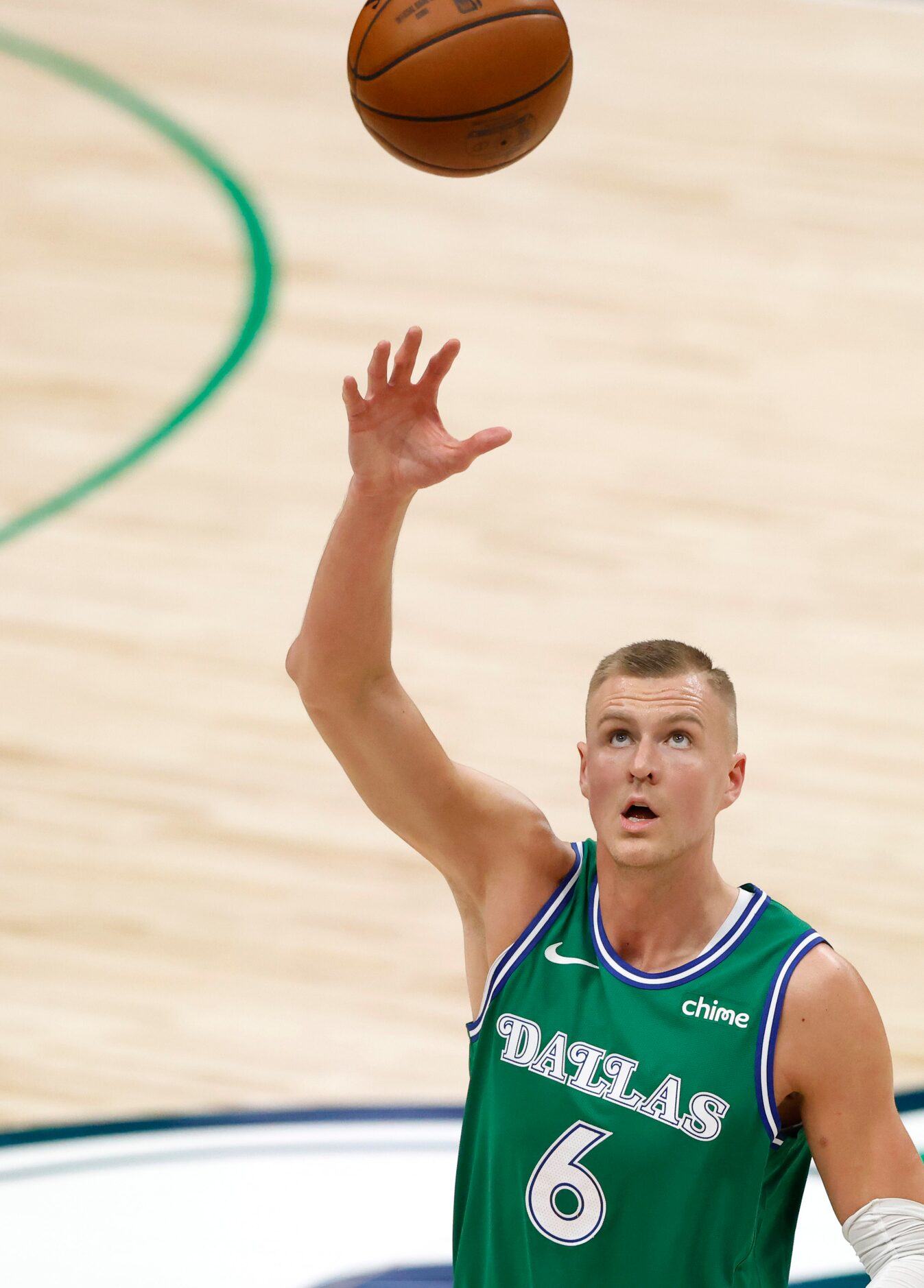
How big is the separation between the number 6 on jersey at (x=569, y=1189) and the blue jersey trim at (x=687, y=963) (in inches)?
9.0

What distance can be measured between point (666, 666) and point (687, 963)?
44cm

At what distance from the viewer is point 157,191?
878 centimetres

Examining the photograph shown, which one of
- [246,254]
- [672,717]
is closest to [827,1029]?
[672,717]

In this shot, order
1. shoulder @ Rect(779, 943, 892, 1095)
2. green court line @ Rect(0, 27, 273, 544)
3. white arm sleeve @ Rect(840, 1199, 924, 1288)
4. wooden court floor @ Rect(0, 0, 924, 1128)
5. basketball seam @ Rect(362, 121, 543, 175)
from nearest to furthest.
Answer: white arm sleeve @ Rect(840, 1199, 924, 1288), shoulder @ Rect(779, 943, 892, 1095), basketball seam @ Rect(362, 121, 543, 175), wooden court floor @ Rect(0, 0, 924, 1128), green court line @ Rect(0, 27, 273, 544)

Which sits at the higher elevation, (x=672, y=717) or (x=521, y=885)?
(x=672, y=717)

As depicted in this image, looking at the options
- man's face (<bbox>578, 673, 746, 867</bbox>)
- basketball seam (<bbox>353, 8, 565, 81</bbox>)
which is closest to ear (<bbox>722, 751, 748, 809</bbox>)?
man's face (<bbox>578, 673, 746, 867</bbox>)

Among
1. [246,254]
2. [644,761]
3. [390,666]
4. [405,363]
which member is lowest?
[644,761]

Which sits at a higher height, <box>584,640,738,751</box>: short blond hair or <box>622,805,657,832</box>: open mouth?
<box>584,640,738,751</box>: short blond hair

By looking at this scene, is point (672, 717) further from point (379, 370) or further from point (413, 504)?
point (413, 504)

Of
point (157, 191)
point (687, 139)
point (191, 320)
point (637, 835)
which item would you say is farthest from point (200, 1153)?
point (687, 139)

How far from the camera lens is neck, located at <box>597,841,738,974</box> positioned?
268 centimetres

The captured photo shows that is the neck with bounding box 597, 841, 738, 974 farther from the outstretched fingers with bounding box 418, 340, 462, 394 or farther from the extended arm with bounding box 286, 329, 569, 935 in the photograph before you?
the outstretched fingers with bounding box 418, 340, 462, 394

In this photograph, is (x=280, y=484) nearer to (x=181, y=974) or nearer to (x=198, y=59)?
(x=181, y=974)

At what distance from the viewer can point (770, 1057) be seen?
2.52 metres
